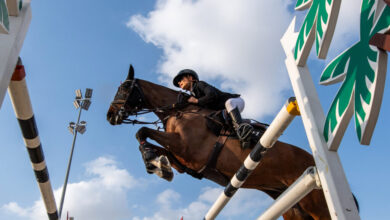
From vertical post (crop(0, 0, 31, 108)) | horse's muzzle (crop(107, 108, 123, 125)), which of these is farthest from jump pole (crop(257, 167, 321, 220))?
horse's muzzle (crop(107, 108, 123, 125))

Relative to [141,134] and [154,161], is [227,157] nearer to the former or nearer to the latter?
[154,161]

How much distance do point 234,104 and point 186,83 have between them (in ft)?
3.54

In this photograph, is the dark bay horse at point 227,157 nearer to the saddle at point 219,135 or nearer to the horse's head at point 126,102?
the saddle at point 219,135

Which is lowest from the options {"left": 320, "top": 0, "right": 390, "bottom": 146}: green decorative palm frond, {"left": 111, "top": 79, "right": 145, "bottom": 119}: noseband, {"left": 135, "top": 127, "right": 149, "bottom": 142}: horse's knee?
{"left": 320, "top": 0, "right": 390, "bottom": 146}: green decorative palm frond

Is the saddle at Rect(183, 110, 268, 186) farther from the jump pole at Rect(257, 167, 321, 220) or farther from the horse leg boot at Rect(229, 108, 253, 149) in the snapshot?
the jump pole at Rect(257, 167, 321, 220)

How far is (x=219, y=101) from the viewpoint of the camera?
432 centimetres

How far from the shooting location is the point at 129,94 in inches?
182

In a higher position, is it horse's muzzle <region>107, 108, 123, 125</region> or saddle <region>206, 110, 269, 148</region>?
horse's muzzle <region>107, 108, 123, 125</region>

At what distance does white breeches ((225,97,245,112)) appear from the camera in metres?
3.93

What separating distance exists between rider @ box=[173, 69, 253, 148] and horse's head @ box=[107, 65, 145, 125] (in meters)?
0.64

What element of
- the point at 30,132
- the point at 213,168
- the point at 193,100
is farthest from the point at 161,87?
the point at 30,132

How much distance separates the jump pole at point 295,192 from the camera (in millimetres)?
2100

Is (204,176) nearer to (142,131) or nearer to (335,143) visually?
(142,131)

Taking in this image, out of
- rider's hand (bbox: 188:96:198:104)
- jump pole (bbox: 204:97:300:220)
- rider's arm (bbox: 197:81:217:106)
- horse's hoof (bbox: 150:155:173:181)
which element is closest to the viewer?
jump pole (bbox: 204:97:300:220)
